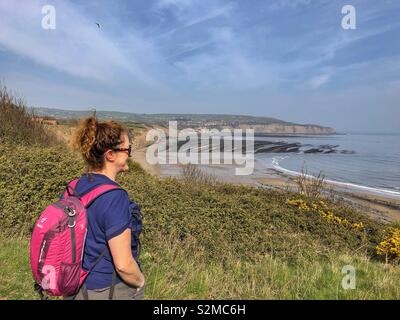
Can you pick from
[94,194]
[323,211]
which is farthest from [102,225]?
[323,211]

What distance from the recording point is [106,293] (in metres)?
2.44

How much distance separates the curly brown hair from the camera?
242 centimetres

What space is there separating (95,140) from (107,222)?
0.58 m

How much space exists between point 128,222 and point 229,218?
6.64m

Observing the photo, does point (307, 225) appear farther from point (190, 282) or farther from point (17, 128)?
point (17, 128)

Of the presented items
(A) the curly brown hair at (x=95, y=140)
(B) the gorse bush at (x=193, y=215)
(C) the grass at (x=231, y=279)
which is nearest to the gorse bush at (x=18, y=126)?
(B) the gorse bush at (x=193, y=215)

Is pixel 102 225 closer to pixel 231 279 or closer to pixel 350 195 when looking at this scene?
pixel 231 279

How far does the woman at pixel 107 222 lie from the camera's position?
2.22 metres

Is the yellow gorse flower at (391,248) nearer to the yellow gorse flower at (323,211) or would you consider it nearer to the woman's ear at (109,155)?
the yellow gorse flower at (323,211)

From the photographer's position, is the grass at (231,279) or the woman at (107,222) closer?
the woman at (107,222)

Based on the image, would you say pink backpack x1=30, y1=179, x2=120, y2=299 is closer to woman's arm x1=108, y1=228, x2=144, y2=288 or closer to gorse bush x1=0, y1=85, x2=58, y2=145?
woman's arm x1=108, y1=228, x2=144, y2=288

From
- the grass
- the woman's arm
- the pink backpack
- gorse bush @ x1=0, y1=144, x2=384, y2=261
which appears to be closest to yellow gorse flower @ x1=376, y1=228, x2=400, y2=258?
gorse bush @ x1=0, y1=144, x2=384, y2=261

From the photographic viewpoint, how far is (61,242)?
2.18m

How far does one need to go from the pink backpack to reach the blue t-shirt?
51mm
